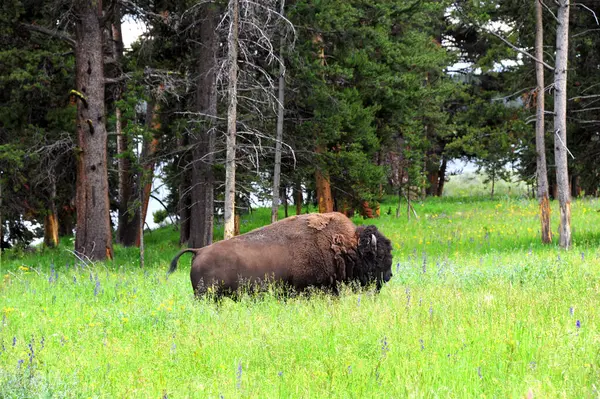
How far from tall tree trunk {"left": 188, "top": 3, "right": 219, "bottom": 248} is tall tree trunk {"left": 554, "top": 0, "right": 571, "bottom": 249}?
8.70 meters

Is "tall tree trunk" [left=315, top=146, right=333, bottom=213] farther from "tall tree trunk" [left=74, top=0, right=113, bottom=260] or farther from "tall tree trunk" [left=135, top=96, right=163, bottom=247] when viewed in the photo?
"tall tree trunk" [left=74, top=0, right=113, bottom=260]

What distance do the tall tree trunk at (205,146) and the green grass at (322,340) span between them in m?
7.22

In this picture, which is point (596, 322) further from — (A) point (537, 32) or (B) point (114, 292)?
(A) point (537, 32)

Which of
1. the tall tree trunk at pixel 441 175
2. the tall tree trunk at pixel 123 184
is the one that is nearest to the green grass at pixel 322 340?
the tall tree trunk at pixel 123 184

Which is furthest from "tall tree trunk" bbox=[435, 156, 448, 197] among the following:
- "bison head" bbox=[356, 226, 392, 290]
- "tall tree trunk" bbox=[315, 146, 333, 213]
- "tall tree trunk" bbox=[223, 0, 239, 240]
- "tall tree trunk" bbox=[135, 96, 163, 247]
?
"bison head" bbox=[356, 226, 392, 290]

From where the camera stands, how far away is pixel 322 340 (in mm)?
6480

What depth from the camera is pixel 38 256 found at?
Result: 19.3 metres

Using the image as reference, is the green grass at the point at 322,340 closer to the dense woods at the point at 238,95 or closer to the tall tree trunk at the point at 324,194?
the dense woods at the point at 238,95

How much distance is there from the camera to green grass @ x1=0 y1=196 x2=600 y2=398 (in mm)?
5113

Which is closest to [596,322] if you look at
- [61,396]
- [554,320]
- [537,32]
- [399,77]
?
[554,320]

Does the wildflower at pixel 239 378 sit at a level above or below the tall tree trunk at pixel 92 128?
below

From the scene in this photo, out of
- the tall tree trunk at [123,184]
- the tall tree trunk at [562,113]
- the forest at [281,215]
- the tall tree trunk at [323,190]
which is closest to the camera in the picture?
the forest at [281,215]

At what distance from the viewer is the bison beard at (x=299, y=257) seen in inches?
363

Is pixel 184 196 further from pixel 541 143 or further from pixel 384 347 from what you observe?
pixel 384 347
